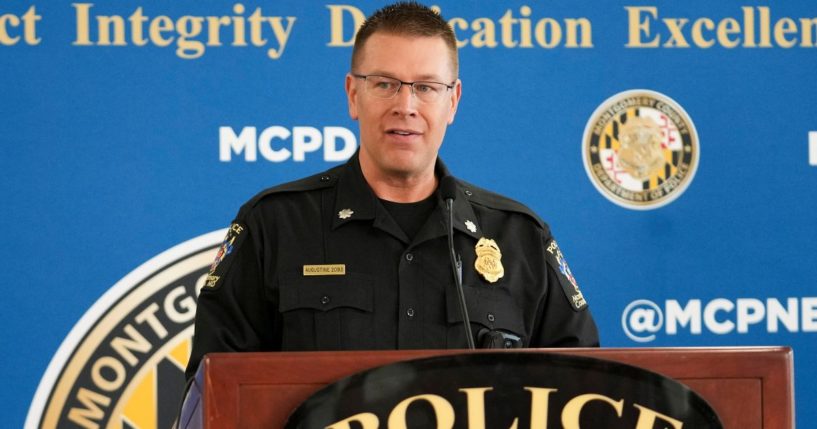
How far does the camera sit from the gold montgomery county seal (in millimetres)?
1751

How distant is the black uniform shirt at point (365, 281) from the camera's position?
5.47ft

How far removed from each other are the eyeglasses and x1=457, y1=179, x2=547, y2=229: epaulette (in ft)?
0.82

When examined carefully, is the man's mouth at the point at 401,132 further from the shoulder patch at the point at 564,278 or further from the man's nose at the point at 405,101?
the shoulder patch at the point at 564,278

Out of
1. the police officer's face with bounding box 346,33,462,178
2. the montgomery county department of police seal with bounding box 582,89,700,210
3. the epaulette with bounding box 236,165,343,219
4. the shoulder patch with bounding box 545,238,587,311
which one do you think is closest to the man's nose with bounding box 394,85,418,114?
the police officer's face with bounding box 346,33,462,178

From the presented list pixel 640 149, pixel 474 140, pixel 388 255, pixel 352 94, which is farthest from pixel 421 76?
pixel 640 149

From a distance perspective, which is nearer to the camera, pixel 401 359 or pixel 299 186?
pixel 401 359

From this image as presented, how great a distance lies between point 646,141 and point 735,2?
0.40m

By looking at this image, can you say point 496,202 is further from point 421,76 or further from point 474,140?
point 474,140

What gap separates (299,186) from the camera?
1.84 metres

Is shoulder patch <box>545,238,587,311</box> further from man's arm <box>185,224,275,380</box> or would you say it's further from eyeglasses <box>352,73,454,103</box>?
man's arm <box>185,224,275,380</box>

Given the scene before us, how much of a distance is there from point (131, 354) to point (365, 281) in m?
0.82

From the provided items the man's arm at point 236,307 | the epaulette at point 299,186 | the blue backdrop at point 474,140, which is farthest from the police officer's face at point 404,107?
the blue backdrop at point 474,140

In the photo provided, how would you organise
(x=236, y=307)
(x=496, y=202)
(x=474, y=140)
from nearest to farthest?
1. (x=236, y=307)
2. (x=496, y=202)
3. (x=474, y=140)

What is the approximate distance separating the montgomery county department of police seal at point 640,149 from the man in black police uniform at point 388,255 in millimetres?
704
